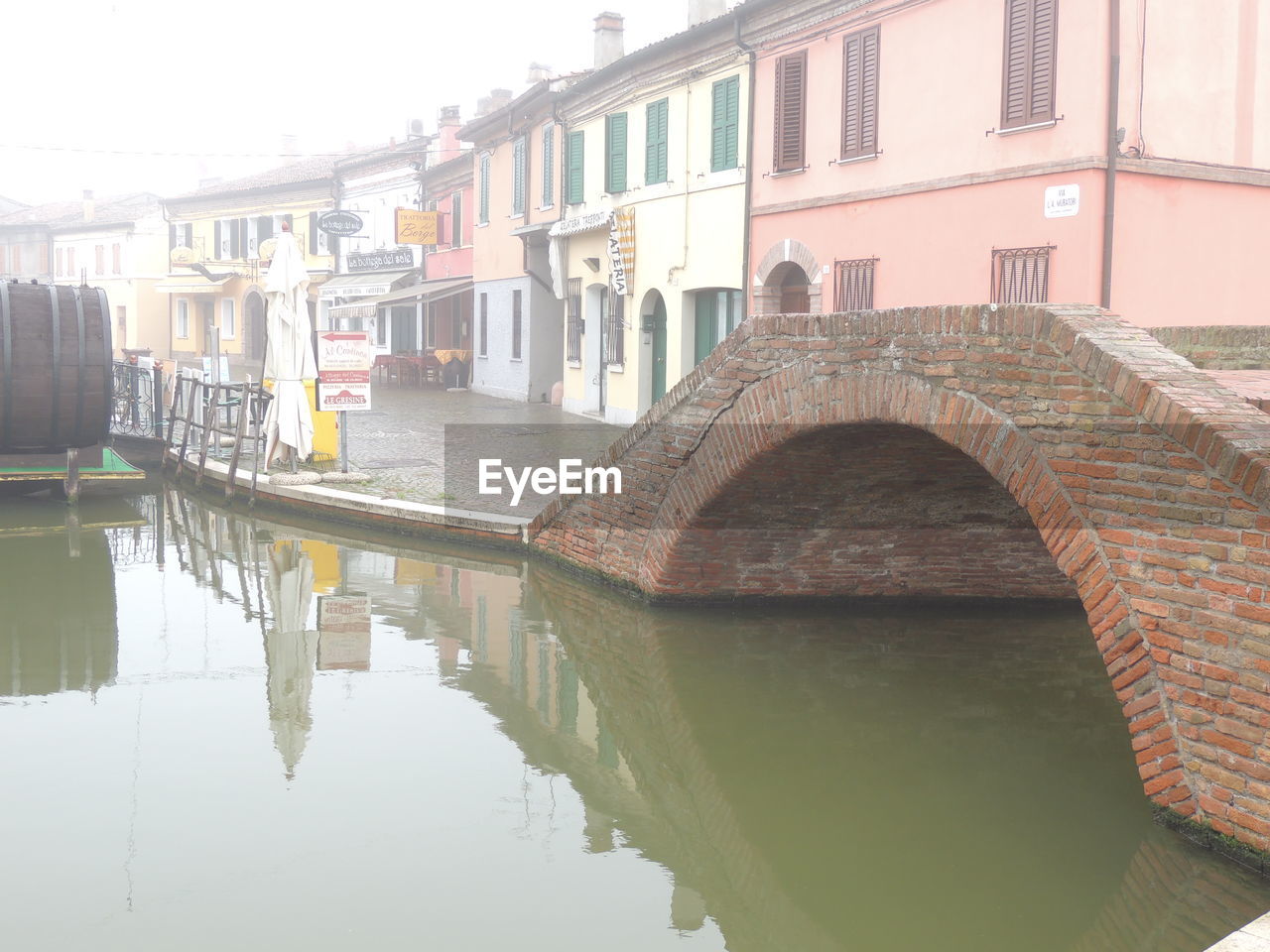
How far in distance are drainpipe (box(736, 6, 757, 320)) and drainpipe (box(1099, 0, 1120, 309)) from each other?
545 cm

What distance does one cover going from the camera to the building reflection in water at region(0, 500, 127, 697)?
780 centimetres

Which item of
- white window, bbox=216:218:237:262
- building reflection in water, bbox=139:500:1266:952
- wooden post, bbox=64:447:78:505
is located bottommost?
building reflection in water, bbox=139:500:1266:952

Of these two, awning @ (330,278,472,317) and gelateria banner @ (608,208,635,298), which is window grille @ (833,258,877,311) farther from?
awning @ (330,278,472,317)

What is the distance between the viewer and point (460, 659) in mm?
8242

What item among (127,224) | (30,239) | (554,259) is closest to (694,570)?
(554,259)

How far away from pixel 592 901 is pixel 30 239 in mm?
60166

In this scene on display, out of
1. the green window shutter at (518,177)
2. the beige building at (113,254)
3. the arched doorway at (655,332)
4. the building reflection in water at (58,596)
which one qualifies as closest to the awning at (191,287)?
the beige building at (113,254)

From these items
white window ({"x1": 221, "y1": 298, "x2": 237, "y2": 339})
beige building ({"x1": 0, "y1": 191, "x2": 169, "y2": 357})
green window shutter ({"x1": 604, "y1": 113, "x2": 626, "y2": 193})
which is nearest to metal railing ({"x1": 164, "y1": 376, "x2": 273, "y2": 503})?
green window shutter ({"x1": 604, "y1": 113, "x2": 626, "y2": 193})

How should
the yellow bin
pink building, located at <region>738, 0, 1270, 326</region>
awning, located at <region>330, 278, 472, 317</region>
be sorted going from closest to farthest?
pink building, located at <region>738, 0, 1270, 326</region>, the yellow bin, awning, located at <region>330, 278, 472, 317</region>

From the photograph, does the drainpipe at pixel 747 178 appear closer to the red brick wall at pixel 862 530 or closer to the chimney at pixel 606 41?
the chimney at pixel 606 41

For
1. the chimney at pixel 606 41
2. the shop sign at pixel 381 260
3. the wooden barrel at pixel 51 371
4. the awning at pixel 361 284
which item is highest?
the chimney at pixel 606 41

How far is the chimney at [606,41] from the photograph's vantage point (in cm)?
2314

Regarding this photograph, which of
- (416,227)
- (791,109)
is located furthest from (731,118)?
(416,227)

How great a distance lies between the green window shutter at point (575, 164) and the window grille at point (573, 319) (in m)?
1.45
